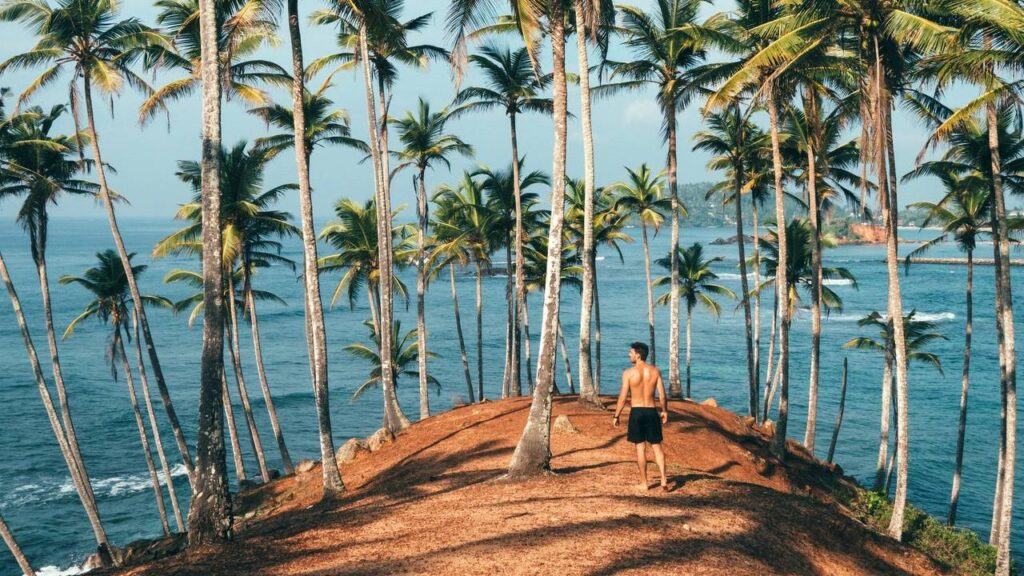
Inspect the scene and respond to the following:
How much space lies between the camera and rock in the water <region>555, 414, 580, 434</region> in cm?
1612

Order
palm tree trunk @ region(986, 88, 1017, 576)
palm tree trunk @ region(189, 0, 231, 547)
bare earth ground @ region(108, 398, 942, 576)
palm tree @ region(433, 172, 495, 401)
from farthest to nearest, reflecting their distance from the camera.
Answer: palm tree @ region(433, 172, 495, 401) → palm tree trunk @ region(986, 88, 1017, 576) → palm tree trunk @ region(189, 0, 231, 547) → bare earth ground @ region(108, 398, 942, 576)

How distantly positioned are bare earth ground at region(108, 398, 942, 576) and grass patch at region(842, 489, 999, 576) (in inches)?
240

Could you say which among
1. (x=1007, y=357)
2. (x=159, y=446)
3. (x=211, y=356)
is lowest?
(x=159, y=446)

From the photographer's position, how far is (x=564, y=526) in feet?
33.8

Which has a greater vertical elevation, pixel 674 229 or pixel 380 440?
pixel 674 229

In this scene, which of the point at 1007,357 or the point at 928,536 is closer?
the point at 1007,357

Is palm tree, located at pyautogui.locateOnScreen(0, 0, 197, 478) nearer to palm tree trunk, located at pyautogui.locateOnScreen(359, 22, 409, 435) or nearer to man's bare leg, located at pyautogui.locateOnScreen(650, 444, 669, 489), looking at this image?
palm tree trunk, located at pyautogui.locateOnScreen(359, 22, 409, 435)

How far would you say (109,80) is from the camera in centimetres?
2030

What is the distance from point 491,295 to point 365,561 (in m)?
105

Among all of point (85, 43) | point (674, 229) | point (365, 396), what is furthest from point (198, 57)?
point (365, 396)

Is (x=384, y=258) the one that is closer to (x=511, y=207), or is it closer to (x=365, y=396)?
(x=511, y=207)

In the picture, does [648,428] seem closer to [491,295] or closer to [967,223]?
[967,223]

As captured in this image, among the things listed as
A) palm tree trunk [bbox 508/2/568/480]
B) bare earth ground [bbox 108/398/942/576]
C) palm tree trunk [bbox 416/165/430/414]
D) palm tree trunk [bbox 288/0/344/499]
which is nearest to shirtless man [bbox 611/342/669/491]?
bare earth ground [bbox 108/398/942/576]

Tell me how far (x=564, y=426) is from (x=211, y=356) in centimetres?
774
